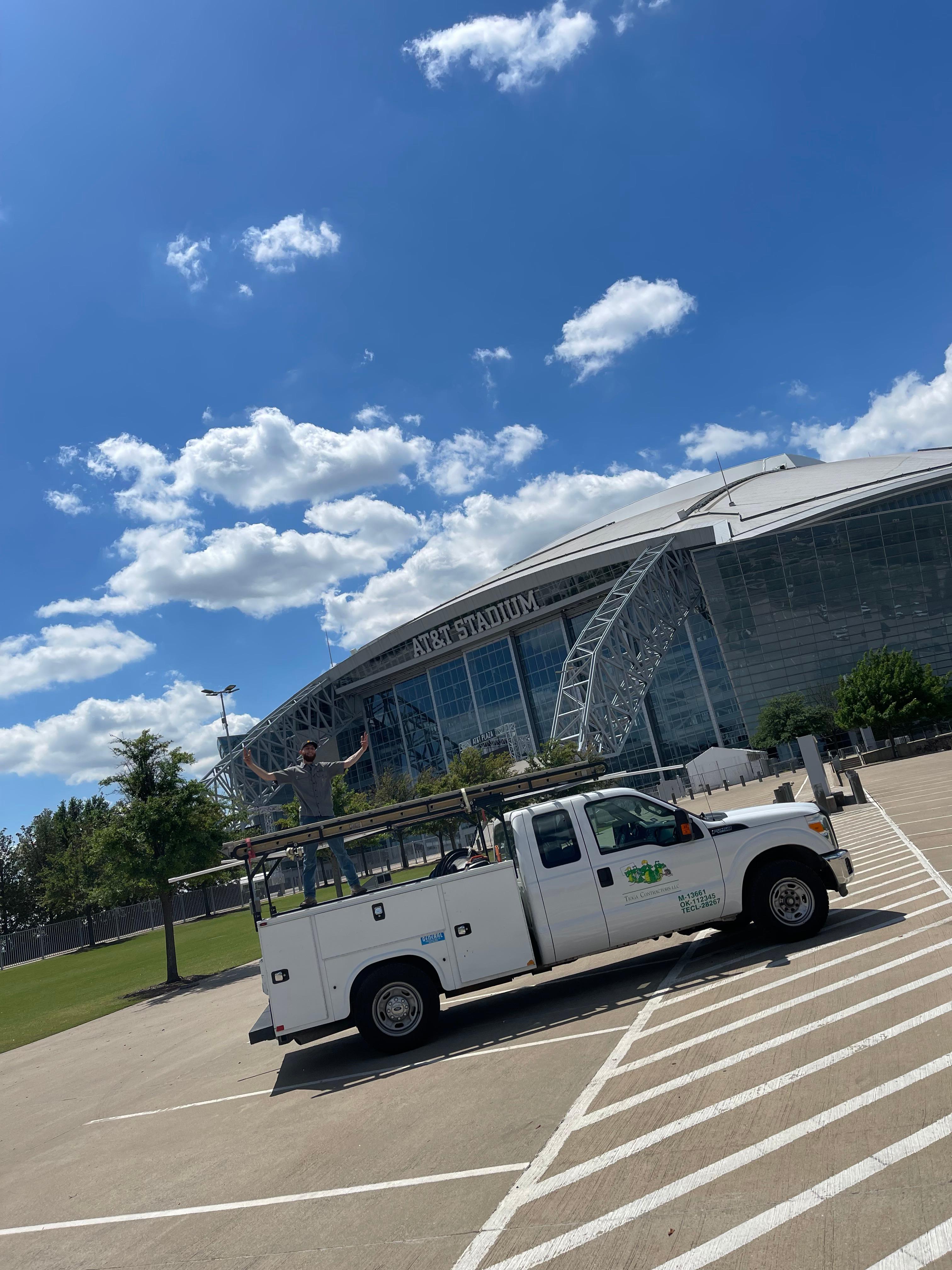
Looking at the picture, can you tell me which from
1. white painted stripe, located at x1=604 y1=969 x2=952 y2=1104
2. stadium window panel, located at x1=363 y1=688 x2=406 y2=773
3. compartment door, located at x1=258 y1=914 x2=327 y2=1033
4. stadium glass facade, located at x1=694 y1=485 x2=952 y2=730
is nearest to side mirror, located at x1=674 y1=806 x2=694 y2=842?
white painted stripe, located at x1=604 y1=969 x2=952 y2=1104

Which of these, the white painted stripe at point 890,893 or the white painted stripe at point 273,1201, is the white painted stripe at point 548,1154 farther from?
the white painted stripe at point 890,893

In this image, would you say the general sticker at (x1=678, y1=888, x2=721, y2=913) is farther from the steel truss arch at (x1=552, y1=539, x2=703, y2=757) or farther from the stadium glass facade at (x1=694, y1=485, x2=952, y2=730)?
the stadium glass facade at (x1=694, y1=485, x2=952, y2=730)

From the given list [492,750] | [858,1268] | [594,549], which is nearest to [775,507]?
[594,549]

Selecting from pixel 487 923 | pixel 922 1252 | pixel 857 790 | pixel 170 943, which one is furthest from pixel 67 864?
pixel 922 1252

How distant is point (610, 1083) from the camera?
5.89 metres

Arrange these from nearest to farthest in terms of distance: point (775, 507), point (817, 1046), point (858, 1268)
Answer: point (858, 1268) → point (817, 1046) → point (775, 507)

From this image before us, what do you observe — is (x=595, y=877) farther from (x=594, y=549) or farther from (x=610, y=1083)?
(x=594, y=549)

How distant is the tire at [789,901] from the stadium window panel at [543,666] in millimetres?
59487

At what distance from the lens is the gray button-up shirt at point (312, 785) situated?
9.64m

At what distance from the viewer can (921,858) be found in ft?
38.9

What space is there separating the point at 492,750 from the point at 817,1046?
66.8 meters

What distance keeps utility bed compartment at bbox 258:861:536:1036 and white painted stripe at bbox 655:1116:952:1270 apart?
4.48 m

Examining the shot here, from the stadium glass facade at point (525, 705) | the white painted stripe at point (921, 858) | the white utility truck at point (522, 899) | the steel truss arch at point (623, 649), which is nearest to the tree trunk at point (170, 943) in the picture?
the white utility truck at point (522, 899)

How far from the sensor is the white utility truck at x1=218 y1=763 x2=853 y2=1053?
8016 mm
